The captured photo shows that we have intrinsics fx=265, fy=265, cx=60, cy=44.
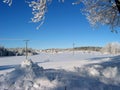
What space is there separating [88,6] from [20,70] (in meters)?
10.0

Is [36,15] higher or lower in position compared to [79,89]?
higher

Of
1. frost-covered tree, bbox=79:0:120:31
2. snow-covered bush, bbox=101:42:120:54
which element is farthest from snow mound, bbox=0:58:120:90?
snow-covered bush, bbox=101:42:120:54

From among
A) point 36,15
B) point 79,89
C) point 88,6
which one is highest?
point 88,6

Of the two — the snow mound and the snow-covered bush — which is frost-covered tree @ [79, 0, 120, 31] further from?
the snow-covered bush

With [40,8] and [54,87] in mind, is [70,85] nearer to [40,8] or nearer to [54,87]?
[54,87]

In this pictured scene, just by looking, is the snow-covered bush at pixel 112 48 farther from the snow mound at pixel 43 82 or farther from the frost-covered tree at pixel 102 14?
the snow mound at pixel 43 82

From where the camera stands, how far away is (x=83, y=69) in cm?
1275

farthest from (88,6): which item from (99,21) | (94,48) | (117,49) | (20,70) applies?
(94,48)

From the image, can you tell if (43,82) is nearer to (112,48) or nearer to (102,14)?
(102,14)

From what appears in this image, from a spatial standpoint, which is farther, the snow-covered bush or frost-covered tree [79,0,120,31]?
the snow-covered bush

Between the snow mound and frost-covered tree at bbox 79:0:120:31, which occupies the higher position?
frost-covered tree at bbox 79:0:120:31

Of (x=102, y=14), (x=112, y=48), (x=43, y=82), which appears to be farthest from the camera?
(x=112, y=48)

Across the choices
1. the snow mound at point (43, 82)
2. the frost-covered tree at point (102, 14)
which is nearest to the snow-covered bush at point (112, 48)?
the frost-covered tree at point (102, 14)

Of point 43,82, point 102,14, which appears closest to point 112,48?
point 102,14
